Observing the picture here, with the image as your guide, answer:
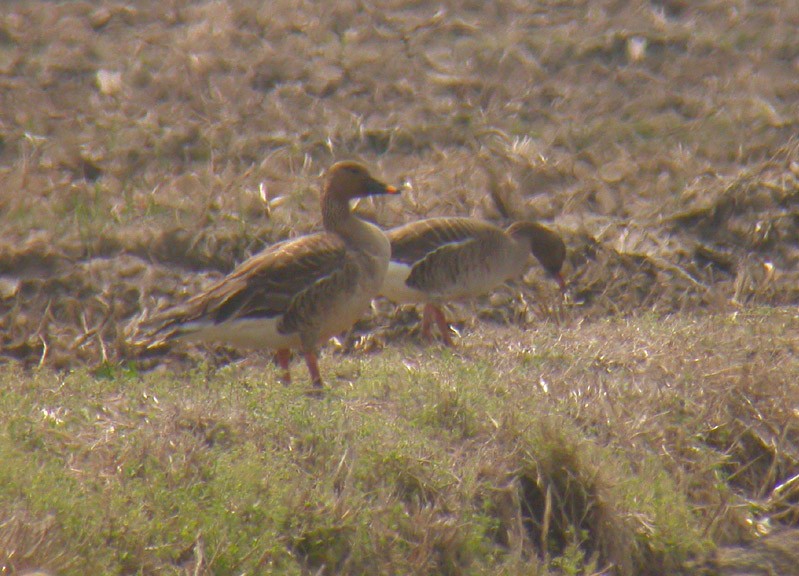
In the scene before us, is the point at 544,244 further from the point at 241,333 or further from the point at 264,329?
the point at 241,333

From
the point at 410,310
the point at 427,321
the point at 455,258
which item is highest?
the point at 455,258

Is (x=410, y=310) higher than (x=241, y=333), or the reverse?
(x=241, y=333)

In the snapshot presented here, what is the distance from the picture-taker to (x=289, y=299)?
7945 mm

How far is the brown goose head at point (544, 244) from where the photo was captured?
9656mm

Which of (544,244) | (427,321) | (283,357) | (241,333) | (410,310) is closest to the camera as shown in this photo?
(241,333)

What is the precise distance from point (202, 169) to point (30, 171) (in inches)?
51.1

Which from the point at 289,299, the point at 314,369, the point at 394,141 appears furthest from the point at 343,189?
the point at 394,141

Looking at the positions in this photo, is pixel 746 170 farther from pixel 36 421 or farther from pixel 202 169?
pixel 36 421

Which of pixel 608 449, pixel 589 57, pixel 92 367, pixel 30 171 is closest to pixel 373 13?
pixel 589 57

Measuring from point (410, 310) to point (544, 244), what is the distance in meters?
1.06

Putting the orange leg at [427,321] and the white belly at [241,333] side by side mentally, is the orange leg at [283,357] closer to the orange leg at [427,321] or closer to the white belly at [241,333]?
the white belly at [241,333]

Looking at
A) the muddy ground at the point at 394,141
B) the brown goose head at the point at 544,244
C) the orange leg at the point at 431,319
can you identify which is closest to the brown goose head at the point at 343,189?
the orange leg at the point at 431,319

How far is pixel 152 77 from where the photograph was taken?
455 inches

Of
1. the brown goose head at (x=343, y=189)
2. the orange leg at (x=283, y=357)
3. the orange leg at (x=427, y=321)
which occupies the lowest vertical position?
the orange leg at (x=427, y=321)
